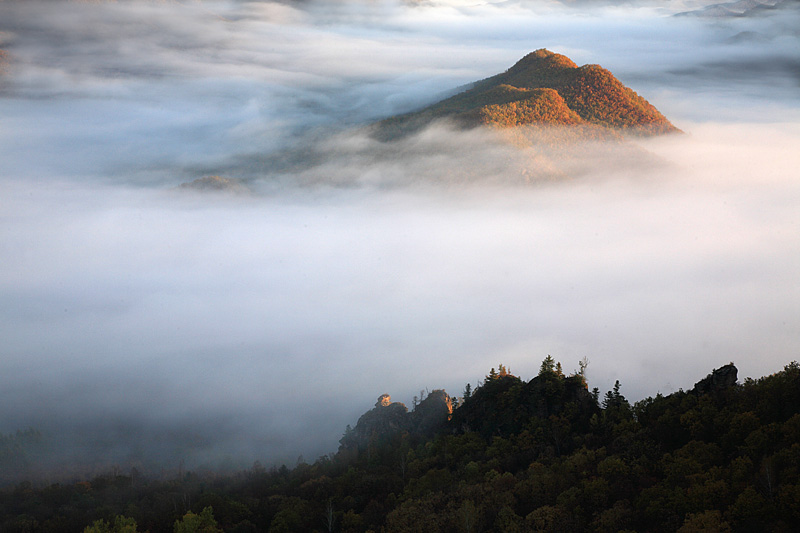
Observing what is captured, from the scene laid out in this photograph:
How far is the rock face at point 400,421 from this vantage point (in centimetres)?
15625

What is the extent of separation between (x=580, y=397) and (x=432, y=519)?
3917 centimetres

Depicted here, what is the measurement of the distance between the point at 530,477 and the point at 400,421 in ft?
217

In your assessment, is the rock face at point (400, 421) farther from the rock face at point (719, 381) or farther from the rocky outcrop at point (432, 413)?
the rock face at point (719, 381)

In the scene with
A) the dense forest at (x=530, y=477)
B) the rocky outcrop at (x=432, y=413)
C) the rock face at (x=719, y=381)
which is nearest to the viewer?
the dense forest at (x=530, y=477)

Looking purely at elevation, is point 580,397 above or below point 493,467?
above

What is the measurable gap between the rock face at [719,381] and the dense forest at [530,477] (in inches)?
8.7

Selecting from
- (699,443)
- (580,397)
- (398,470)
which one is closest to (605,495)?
(699,443)

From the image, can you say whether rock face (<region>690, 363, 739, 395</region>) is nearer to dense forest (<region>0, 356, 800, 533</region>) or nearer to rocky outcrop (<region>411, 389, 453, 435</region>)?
dense forest (<region>0, 356, 800, 533</region>)

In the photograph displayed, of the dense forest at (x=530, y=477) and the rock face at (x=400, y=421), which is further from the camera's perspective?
the rock face at (x=400, y=421)

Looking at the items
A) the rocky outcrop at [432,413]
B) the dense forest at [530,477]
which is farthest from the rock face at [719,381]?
the rocky outcrop at [432,413]

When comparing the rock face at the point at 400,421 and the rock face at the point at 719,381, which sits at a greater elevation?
the rock face at the point at 719,381

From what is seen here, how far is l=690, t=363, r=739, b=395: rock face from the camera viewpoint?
106 meters

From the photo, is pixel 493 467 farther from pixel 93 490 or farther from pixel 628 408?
pixel 93 490

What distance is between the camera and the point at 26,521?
431 ft
